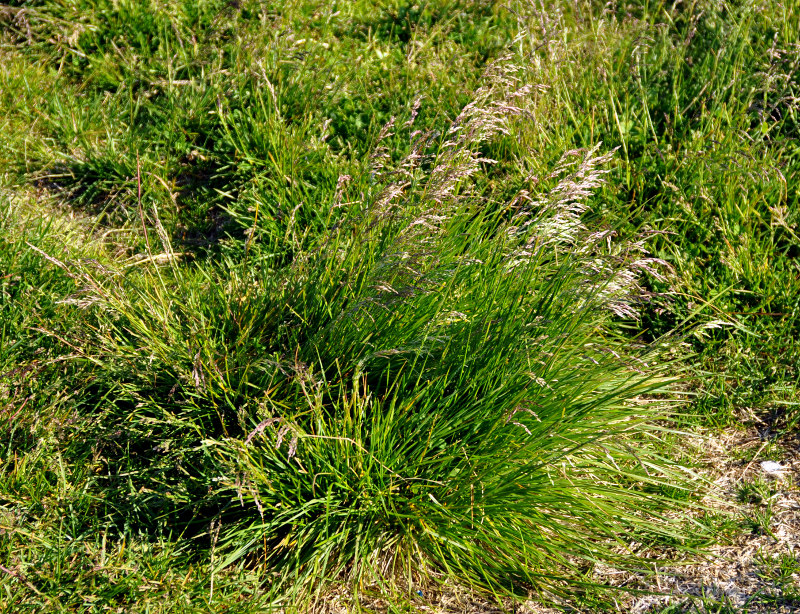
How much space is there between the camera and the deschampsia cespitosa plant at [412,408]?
277 cm

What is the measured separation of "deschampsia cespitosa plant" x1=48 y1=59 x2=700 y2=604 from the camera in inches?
109

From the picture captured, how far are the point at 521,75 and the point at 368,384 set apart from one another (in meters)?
2.14

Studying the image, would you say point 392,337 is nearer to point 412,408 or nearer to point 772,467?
point 412,408

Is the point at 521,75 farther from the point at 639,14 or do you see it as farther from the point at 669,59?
the point at 639,14

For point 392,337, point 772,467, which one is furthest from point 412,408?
point 772,467

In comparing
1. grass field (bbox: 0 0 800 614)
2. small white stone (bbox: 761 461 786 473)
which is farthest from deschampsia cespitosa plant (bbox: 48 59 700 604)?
small white stone (bbox: 761 461 786 473)

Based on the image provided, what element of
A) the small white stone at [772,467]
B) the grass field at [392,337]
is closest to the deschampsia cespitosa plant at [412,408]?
the grass field at [392,337]

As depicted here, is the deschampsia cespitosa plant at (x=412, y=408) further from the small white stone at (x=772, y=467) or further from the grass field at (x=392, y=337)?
the small white stone at (x=772, y=467)

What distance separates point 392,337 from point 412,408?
30 centimetres

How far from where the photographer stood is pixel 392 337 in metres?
3.03

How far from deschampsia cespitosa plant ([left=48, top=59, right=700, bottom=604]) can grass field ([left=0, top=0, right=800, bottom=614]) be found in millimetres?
19

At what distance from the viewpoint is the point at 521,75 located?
434cm

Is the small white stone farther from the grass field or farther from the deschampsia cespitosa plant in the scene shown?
the deschampsia cespitosa plant

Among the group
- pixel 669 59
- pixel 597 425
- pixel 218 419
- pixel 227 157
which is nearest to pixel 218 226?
pixel 227 157
